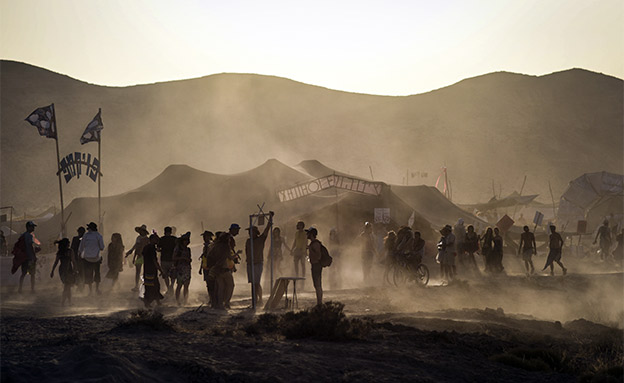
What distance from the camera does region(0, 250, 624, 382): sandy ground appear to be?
28.3 feet

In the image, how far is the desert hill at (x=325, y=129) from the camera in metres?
118

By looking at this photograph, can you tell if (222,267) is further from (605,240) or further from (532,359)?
(605,240)

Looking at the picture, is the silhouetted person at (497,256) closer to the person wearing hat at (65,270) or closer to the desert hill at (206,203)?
the desert hill at (206,203)

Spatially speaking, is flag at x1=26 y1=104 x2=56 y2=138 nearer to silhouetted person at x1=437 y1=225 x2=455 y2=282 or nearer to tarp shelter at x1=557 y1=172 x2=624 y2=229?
silhouetted person at x1=437 y1=225 x2=455 y2=282

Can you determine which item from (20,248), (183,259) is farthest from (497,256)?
(20,248)

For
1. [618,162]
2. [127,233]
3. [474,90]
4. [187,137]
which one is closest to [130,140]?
[187,137]

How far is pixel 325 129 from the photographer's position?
142 metres

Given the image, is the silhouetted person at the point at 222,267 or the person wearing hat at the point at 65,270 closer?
the silhouetted person at the point at 222,267

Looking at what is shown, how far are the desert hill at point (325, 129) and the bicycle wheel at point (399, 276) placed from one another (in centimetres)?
8908

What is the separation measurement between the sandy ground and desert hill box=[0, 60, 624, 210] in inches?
3645

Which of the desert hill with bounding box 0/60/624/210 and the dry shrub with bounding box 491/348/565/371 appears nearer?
the dry shrub with bounding box 491/348/565/371

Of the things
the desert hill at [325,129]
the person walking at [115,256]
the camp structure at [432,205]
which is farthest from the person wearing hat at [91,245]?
the desert hill at [325,129]

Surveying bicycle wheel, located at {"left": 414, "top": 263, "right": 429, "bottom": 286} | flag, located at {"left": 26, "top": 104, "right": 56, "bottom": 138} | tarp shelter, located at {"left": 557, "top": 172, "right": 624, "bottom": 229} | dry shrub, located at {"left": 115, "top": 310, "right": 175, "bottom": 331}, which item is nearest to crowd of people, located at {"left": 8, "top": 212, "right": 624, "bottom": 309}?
bicycle wheel, located at {"left": 414, "top": 263, "right": 429, "bottom": 286}

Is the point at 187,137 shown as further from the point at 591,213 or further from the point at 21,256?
the point at 21,256
